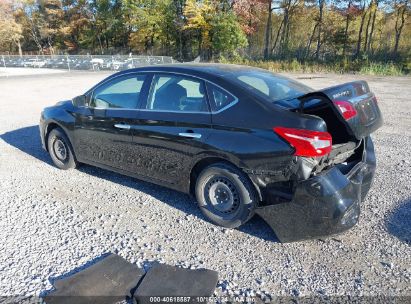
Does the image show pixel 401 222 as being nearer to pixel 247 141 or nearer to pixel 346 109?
pixel 346 109

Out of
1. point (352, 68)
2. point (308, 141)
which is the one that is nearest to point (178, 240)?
point (308, 141)

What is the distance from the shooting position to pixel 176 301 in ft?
7.86

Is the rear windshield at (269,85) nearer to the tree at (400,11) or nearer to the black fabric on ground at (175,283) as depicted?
the black fabric on ground at (175,283)

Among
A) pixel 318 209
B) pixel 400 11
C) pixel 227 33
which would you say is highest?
pixel 400 11

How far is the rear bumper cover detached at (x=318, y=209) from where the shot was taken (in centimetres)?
280

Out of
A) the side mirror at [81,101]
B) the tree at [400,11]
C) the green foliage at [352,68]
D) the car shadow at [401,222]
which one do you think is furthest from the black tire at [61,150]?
the tree at [400,11]

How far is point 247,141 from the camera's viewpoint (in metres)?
3.03

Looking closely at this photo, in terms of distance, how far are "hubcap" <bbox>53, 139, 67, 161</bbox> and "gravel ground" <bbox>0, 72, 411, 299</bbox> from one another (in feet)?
0.94

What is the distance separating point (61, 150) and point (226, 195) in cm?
306

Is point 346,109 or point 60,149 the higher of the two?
point 346,109

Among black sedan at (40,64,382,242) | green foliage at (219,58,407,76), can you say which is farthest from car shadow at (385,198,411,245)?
green foliage at (219,58,407,76)

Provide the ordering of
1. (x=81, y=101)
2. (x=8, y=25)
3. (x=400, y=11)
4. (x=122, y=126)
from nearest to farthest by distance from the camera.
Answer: (x=122, y=126), (x=81, y=101), (x=400, y=11), (x=8, y=25)

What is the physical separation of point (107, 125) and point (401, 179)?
405cm

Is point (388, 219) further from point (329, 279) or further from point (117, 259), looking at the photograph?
point (117, 259)
